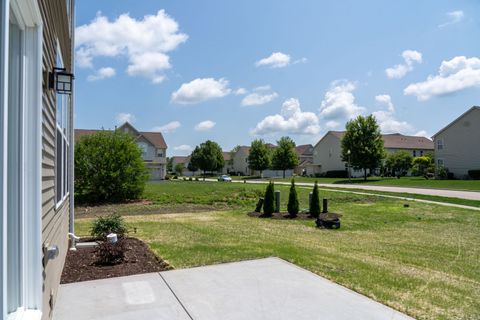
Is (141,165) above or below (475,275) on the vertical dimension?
above

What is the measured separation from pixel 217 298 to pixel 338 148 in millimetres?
55619

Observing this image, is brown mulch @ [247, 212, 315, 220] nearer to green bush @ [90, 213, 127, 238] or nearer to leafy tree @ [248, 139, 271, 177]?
green bush @ [90, 213, 127, 238]

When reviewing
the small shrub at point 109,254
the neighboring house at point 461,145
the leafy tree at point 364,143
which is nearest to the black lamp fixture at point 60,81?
the small shrub at point 109,254

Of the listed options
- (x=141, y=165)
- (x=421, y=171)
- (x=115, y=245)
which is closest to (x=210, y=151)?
(x=421, y=171)

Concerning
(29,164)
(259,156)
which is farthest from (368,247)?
(259,156)

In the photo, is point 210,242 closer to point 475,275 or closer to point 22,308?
point 475,275

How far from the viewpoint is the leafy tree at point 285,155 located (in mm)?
57906

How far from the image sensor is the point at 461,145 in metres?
41.0

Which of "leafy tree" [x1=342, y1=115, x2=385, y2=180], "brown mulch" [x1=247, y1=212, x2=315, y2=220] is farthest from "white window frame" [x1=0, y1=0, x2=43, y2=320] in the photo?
"leafy tree" [x1=342, y1=115, x2=385, y2=180]

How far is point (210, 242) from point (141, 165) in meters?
12.2

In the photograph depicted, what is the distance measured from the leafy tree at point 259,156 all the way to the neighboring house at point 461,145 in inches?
1073

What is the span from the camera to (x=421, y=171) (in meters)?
50.1

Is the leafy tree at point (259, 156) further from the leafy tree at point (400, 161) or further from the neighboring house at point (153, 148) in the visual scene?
the leafy tree at point (400, 161)

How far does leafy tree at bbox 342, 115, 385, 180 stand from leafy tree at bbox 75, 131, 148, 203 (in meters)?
29.9
